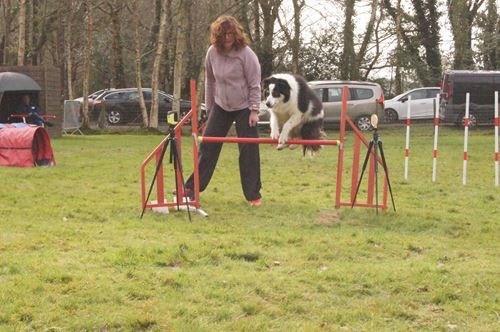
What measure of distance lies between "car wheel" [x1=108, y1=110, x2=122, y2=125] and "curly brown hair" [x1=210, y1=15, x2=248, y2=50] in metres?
17.2

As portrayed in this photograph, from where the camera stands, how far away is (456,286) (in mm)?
4219

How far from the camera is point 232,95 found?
22.6 ft

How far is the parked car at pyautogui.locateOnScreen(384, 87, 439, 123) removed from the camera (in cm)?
2316

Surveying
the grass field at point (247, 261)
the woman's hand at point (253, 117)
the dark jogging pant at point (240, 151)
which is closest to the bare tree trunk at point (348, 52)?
the grass field at point (247, 261)

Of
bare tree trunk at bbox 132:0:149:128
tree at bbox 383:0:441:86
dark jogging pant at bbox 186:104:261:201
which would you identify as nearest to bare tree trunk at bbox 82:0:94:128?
bare tree trunk at bbox 132:0:149:128

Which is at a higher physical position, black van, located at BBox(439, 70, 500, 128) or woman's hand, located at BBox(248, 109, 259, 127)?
black van, located at BBox(439, 70, 500, 128)

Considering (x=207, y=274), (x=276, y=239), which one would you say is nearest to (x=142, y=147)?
(x=276, y=239)

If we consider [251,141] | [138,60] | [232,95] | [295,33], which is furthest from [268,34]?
[251,141]

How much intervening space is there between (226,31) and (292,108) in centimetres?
109

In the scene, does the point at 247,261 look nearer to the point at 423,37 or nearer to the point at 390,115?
the point at 390,115

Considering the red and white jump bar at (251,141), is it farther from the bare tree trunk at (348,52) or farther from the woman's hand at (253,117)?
the bare tree trunk at (348,52)

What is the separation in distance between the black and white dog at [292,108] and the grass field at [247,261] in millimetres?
786

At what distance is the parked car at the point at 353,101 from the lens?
800 inches

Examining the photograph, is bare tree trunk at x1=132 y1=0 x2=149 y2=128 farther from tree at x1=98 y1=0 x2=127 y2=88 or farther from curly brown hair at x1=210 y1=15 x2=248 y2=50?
curly brown hair at x1=210 y1=15 x2=248 y2=50
